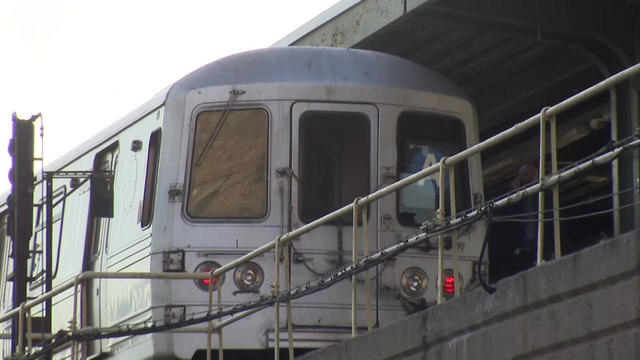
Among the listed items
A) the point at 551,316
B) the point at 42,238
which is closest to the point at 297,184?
the point at 42,238

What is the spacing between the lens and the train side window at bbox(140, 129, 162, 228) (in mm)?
12266

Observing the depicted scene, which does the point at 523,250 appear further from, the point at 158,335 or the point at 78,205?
the point at 78,205

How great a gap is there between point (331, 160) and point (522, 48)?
23.6 ft

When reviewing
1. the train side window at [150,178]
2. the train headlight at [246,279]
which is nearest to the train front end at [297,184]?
the train headlight at [246,279]

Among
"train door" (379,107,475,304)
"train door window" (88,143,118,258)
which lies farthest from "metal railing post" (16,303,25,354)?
"train door" (379,107,475,304)

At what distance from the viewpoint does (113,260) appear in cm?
1287

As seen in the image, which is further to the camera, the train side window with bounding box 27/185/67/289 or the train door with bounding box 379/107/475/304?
the train side window with bounding box 27/185/67/289

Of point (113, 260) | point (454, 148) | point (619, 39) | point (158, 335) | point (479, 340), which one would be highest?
point (619, 39)

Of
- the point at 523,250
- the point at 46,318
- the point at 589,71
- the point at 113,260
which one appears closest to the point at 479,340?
the point at 523,250

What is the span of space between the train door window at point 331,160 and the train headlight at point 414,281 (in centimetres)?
69

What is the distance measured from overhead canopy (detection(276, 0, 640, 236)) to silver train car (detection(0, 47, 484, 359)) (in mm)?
3479

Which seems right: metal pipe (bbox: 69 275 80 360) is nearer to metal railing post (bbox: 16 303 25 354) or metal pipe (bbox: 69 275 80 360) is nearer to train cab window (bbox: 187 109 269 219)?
metal railing post (bbox: 16 303 25 354)

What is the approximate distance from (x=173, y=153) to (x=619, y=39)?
7.23 meters

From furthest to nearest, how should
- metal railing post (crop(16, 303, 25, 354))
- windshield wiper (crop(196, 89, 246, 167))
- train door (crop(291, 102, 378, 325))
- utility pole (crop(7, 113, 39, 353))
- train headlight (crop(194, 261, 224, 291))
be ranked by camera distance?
1. utility pole (crop(7, 113, 39, 353))
2. metal railing post (crop(16, 303, 25, 354))
3. windshield wiper (crop(196, 89, 246, 167))
4. train door (crop(291, 102, 378, 325))
5. train headlight (crop(194, 261, 224, 291))
